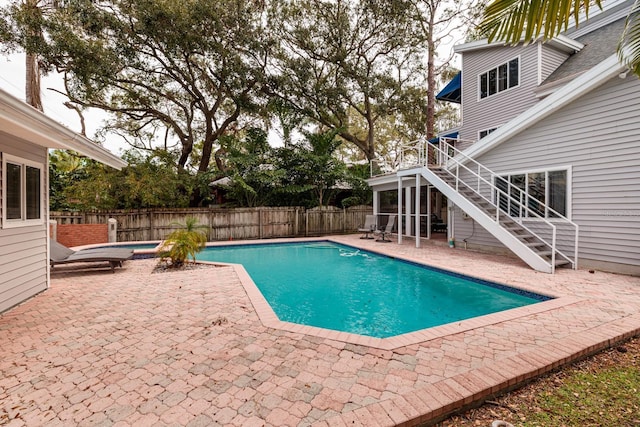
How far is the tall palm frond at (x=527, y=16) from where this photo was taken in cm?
214

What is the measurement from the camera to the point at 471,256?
881 centimetres

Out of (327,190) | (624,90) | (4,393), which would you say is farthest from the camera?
(327,190)

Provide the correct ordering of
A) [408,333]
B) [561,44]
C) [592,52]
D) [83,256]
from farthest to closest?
[561,44] < [592,52] < [83,256] < [408,333]

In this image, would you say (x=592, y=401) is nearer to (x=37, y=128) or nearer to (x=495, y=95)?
(x=37, y=128)

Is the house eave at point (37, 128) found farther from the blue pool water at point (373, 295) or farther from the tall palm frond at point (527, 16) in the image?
the tall palm frond at point (527, 16)

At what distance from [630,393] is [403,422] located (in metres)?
2.04

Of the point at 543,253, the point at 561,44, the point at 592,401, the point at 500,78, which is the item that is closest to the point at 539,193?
the point at 543,253

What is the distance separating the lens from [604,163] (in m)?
6.67

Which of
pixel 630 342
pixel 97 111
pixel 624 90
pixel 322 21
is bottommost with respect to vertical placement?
pixel 630 342

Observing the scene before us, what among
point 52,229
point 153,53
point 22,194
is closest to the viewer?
point 22,194

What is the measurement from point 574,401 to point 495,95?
12368 millimetres

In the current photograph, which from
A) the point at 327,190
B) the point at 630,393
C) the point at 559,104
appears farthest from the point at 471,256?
the point at 327,190

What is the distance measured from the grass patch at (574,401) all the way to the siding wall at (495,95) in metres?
10.6

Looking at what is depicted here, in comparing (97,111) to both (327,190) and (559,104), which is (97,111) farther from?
(559,104)
